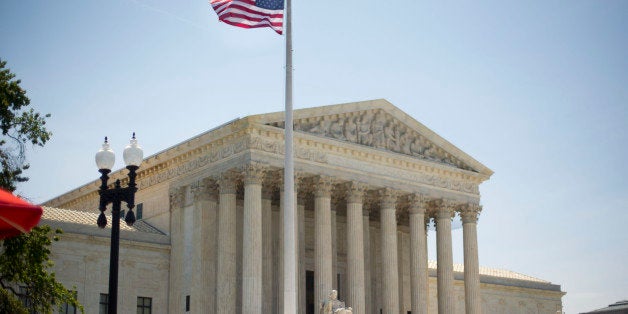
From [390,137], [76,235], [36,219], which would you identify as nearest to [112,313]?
[36,219]

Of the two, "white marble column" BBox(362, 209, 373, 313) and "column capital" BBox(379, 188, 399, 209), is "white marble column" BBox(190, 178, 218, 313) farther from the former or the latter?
"white marble column" BBox(362, 209, 373, 313)

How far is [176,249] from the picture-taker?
54.8 metres

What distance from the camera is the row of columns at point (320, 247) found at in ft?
164

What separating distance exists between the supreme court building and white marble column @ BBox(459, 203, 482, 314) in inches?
3.3

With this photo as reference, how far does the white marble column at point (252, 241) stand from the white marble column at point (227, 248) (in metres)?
0.91

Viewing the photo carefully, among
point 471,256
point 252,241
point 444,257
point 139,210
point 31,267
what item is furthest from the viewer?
point 471,256

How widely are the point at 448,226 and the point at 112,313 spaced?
3844cm

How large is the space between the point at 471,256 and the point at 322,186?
43.7ft

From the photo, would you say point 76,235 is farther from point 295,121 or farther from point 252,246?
point 295,121

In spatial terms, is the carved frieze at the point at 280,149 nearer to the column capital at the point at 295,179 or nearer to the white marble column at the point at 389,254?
the column capital at the point at 295,179

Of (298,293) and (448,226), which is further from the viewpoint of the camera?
(448,226)

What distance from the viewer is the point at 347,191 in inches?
2178

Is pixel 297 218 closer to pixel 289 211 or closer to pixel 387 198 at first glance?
pixel 387 198

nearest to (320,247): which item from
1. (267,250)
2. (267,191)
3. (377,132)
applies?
(267,250)
